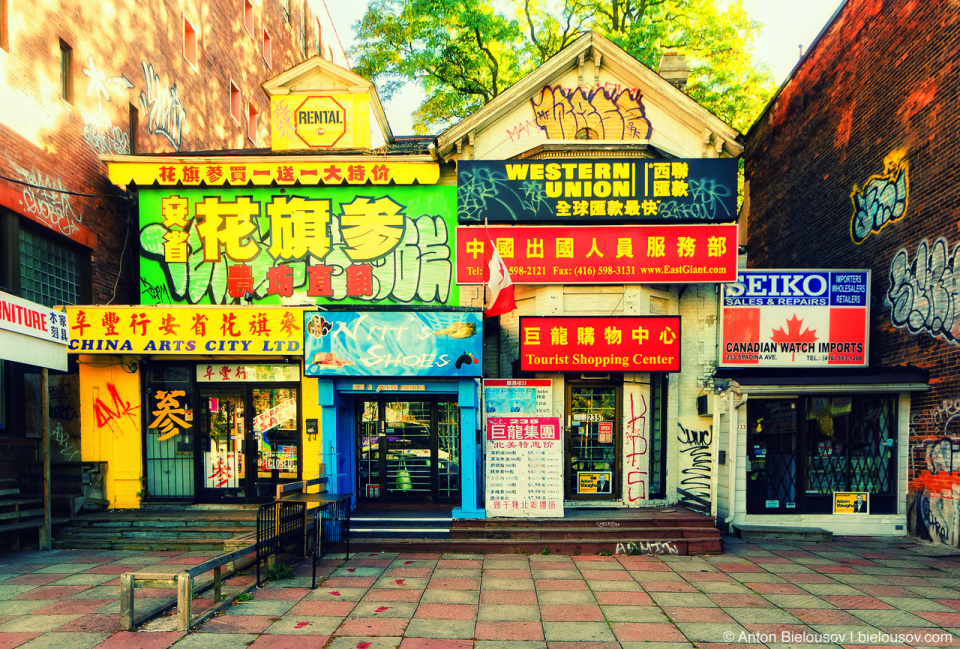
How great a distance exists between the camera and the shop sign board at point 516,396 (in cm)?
1032

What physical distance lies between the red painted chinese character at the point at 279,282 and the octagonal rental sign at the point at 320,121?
10.5 ft

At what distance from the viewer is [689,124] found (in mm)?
11789

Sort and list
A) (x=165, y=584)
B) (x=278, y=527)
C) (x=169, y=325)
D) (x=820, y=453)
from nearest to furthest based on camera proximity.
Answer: (x=165, y=584)
(x=278, y=527)
(x=169, y=325)
(x=820, y=453)

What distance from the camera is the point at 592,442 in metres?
11.3

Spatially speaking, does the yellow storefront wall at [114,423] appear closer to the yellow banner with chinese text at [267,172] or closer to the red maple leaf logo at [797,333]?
the yellow banner with chinese text at [267,172]

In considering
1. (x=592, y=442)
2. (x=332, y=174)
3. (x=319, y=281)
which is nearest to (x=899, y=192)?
(x=592, y=442)

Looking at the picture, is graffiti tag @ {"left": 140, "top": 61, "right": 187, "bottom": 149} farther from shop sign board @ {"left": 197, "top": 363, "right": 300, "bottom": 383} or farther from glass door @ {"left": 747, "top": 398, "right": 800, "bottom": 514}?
glass door @ {"left": 747, "top": 398, "right": 800, "bottom": 514}

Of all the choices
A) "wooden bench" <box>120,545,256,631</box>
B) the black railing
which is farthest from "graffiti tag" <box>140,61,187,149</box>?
"wooden bench" <box>120,545,256,631</box>

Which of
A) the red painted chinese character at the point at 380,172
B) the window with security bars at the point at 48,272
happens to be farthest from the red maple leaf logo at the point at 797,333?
the window with security bars at the point at 48,272

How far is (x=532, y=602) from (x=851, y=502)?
7525 mm

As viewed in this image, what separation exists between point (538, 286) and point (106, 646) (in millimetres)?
8661

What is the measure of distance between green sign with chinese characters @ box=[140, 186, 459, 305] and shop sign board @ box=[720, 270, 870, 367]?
5.87 metres

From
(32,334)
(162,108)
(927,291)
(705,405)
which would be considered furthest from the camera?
(162,108)

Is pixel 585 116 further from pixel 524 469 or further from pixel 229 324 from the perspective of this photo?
pixel 229 324
